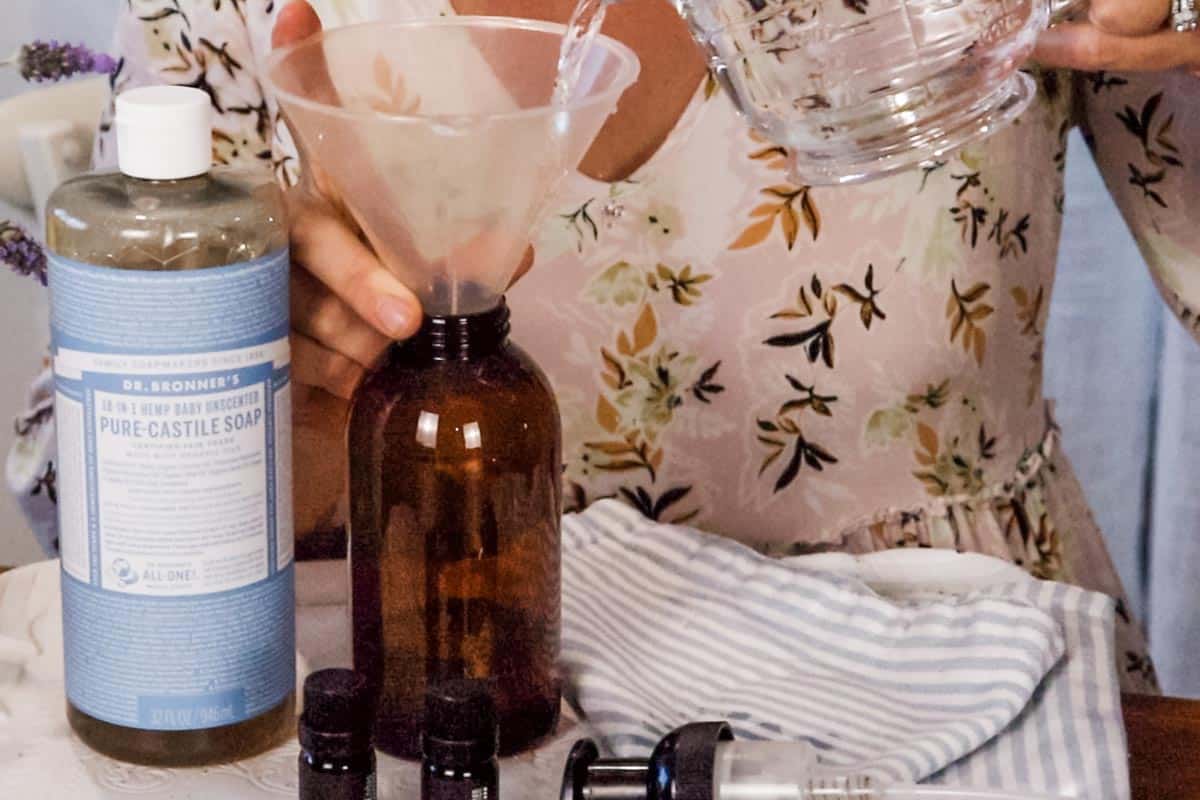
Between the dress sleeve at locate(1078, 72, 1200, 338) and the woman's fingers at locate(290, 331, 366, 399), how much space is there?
46cm

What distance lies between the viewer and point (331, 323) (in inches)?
21.7

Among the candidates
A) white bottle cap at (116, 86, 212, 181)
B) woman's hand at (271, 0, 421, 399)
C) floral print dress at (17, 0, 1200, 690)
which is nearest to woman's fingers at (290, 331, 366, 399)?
woman's hand at (271, 0, 421, 399)

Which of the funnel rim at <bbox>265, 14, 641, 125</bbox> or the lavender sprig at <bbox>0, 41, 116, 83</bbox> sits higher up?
the funnel rim at <bbox>265, 14, 641, 125</bbox>

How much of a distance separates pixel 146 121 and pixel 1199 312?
1.94 ft

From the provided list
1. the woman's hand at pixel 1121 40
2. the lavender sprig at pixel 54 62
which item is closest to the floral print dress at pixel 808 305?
the lavender sprig at pixel 54 62

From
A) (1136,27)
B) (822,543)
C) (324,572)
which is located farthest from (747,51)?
(822,543)

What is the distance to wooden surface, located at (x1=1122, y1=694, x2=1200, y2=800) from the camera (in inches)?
20.8

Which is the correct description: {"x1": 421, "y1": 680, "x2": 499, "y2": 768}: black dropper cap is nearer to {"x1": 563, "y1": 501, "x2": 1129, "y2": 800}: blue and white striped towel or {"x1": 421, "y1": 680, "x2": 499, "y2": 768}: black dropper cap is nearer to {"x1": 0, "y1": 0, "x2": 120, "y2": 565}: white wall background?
{"x1": 563, "y1": 501, "x2": 1129, "y2": 800}: blue and white striped towel

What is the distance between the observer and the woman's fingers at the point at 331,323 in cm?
55

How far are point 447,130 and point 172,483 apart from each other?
0.13 meters

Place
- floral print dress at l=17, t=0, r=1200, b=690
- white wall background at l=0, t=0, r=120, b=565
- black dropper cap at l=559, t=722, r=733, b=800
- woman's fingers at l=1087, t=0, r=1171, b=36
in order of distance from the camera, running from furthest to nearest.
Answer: white wall background at l=0, t=0, r=120, b=565 < floral print dress at l=17, t=0, r=1200, b=690 < woman's fingers at l=1087, t=0, r=1171, b=36 < black dropper cap at l=559, t=722, r=733, b=800

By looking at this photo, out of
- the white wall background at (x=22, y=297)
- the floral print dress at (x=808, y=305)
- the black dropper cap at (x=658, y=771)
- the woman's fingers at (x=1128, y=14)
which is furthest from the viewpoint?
the white wall background at (x=22, y=297)

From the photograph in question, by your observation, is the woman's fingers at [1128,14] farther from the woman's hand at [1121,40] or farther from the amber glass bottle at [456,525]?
the amber glass bottle at [456,525]

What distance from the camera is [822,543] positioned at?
85cm
